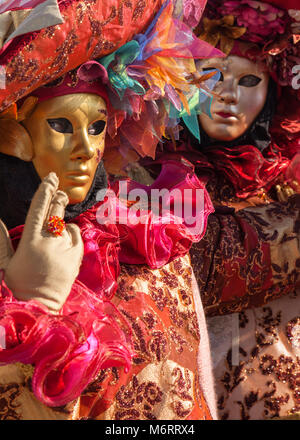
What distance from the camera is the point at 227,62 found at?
2129 mm

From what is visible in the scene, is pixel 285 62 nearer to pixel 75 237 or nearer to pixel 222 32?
pixel 222 32

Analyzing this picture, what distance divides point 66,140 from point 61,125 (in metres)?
0.03

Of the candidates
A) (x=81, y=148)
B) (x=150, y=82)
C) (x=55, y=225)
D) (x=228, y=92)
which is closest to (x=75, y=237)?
(x=55, y=225)

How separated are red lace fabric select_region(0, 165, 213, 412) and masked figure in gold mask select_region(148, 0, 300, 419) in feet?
1.01

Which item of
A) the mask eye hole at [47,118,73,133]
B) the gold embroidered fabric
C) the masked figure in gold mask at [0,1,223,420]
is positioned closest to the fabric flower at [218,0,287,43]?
the masked figure in gold mask at [0,1,223,420]

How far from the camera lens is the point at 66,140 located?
1.32 meters

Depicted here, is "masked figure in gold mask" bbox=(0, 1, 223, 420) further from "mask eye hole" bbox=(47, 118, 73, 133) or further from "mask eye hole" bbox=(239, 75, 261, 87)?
"mask eye hole" bbox=(239, 75, 261, 87)

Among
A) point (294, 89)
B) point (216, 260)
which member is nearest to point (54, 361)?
point (216, 260)


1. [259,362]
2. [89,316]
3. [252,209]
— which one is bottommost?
[259,362]

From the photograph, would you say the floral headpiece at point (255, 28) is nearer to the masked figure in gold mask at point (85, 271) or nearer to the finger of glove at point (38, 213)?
the masked figure in gold mask at point (85, 271)

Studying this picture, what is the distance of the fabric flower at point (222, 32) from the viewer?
83.4 inches

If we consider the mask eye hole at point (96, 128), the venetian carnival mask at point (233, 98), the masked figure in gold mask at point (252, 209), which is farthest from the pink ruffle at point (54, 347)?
the venetian carnival mask at point (233, 98)

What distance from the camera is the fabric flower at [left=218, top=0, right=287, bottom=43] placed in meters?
2.11

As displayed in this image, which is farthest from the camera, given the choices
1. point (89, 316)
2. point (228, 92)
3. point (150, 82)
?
point (228, 92)
